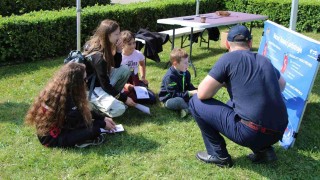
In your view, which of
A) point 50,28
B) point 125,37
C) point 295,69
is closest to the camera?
point 295,69

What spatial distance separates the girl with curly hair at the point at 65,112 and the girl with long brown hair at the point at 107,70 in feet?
1.70

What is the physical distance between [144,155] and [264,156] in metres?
1.14

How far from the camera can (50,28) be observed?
Result: 696 centimetres

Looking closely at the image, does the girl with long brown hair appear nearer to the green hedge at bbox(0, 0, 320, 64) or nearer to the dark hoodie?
the dark hoodie

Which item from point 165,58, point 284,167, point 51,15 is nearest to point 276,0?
point 165,58

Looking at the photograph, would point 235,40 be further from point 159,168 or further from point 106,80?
point 106,80

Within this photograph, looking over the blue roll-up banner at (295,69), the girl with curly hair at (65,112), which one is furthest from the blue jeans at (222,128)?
the girl with curly hair at (65,112)

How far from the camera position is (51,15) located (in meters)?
7.15

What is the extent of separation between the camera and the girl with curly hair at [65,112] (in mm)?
3547

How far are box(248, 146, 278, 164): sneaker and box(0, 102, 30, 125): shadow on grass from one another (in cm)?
260

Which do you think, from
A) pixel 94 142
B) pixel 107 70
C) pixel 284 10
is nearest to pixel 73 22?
pixel 107 70

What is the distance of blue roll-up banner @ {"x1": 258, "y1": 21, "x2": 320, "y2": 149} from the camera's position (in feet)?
12.3

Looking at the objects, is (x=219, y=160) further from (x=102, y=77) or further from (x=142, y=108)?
(x=102, y=77)

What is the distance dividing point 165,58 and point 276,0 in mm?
4877
